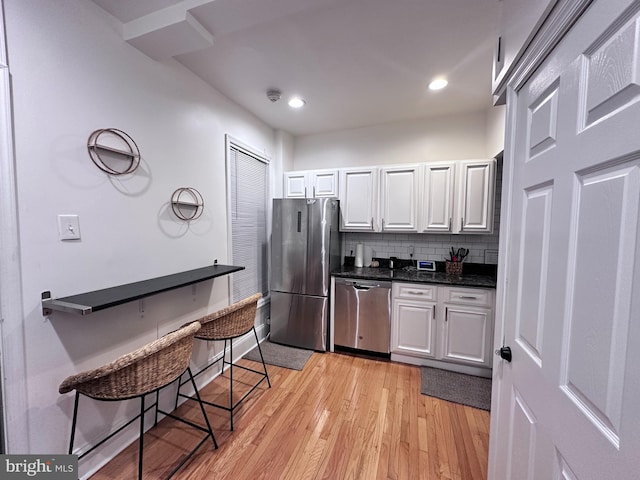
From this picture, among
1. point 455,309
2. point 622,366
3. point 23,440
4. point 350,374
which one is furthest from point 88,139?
point 455,309

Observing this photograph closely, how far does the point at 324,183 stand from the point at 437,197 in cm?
132

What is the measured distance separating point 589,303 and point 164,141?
237cm

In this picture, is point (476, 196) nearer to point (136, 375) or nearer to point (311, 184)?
point (311, 184)

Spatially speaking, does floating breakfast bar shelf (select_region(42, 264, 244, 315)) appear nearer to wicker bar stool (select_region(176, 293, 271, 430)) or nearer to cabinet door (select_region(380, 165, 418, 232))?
wicker bar stool (select_region(176, 293, 271, 430))

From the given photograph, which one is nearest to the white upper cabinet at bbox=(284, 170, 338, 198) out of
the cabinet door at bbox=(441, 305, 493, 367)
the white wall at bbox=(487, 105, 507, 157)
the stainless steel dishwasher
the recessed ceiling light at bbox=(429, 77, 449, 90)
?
the stainless steel dishwasher

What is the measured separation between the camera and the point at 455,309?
2521 mm

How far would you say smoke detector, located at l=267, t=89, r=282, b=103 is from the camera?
2.40m

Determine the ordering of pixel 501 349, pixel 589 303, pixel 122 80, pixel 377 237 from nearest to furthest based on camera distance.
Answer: pixel 589 303, pixel 501 349, pixel 122 80, pixel 377 237

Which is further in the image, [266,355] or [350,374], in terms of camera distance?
[266,355]

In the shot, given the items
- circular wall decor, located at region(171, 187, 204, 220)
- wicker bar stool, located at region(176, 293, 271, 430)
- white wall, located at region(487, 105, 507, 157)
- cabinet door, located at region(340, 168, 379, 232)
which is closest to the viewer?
wicker bar stool, located at region(176, 293, 271, 430)

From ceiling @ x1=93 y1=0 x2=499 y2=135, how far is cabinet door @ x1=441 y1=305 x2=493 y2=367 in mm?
2100

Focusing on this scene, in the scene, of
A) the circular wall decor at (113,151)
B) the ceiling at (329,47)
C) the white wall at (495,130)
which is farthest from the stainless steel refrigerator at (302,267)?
the white wall at (495,130)

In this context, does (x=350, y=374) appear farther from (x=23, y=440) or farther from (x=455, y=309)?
(x=23, y=440)

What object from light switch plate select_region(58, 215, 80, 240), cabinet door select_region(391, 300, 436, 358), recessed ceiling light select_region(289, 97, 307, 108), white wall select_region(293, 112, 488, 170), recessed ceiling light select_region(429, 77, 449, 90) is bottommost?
cabinet door select_region(391, 300, 436, 358)
